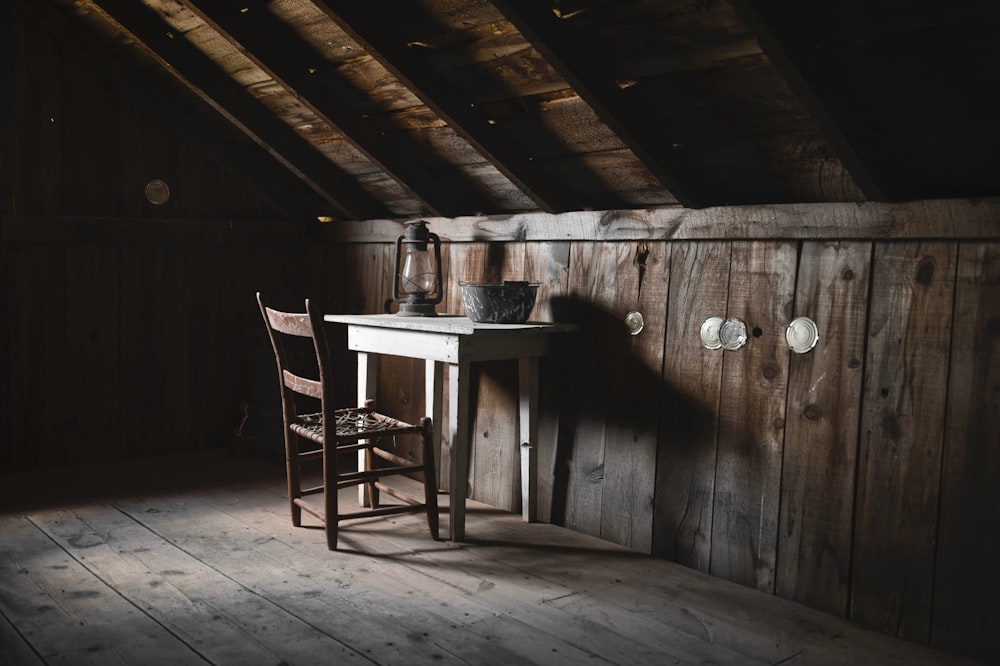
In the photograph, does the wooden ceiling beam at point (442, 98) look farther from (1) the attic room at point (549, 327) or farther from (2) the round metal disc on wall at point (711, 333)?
(2) the round metal disc on wall at point (711, 333)

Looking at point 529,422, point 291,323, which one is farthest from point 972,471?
point 291,323

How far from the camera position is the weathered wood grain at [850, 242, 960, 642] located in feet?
7.18

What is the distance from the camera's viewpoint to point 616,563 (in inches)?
108

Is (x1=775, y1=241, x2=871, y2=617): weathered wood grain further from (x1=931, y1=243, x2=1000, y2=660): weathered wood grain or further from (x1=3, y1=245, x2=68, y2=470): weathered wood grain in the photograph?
(x1=3, y1=245, x2=68, y2=470): weathered wood grain

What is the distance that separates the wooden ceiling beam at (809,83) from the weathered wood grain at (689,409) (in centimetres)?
52

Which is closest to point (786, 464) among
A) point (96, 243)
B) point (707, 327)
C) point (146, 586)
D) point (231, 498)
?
point (707, 327)

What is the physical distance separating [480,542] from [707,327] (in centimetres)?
99

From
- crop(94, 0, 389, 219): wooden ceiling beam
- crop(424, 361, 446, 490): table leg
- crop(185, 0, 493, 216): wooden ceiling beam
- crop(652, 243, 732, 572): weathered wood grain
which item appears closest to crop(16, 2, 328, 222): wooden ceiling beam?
crop(94, 0, 389, 219): wooden ceiling beam

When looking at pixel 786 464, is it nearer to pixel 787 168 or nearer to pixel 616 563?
pixel 616 563

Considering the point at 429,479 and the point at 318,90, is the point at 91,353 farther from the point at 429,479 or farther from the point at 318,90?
the point at 429,479

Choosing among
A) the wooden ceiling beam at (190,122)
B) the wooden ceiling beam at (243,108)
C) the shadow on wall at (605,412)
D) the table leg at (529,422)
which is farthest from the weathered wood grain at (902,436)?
the wooden ceiling beam at (190,122)

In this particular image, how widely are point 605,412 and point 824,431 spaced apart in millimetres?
760

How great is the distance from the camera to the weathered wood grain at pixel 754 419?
250 cm

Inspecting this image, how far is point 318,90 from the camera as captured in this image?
305cm
